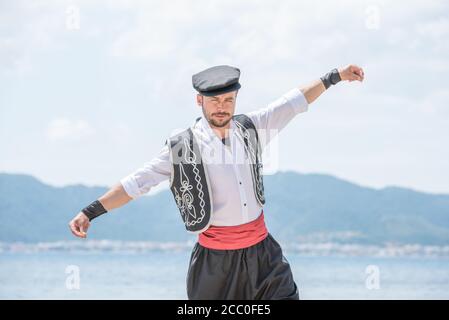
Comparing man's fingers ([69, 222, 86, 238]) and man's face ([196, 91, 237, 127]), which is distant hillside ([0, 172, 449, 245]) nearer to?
man's face ([196, 91, 237, 127])

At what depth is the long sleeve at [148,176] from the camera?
357cm

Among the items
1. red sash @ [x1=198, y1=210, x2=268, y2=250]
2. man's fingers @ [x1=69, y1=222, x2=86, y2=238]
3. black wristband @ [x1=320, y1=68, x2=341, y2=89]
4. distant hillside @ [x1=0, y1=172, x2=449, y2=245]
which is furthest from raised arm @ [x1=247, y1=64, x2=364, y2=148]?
distant hillside @ [x1=0, y1=172, x2=449, y2=245]

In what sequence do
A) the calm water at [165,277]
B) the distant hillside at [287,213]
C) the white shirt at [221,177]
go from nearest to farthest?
1. the white shirt at [221,177]
2. the calm water at [165,277]
3. the distant hillside at [287,213]

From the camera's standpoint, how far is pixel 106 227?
31.4m

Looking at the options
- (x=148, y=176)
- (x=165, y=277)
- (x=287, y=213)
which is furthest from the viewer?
(x=287, y=213)

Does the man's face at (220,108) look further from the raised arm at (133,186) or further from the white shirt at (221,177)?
the raised arm at (133,186)

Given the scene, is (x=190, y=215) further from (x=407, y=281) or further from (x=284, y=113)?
(x=407, y=281)

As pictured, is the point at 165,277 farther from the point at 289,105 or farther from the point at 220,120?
the point at 220,120

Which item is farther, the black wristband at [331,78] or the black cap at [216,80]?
the black wristband at [331,78]

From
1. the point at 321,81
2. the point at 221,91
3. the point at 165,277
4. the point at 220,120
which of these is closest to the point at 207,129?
the point at 220,120

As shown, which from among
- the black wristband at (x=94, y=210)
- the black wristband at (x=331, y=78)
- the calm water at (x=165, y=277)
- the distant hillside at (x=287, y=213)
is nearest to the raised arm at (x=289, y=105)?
the black wristband at (x=331, y=78)

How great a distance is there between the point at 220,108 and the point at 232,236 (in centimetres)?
55

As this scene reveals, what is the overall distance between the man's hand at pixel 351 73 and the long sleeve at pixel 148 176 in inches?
34.1

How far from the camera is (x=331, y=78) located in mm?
3787
